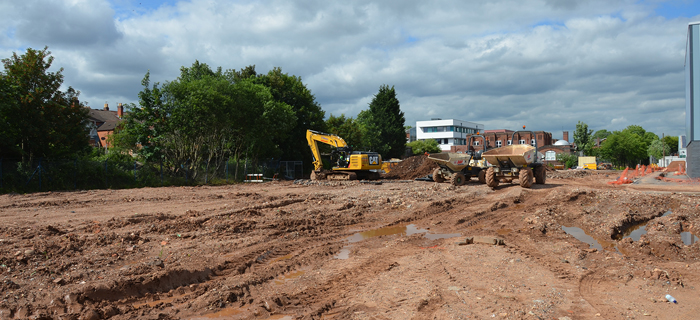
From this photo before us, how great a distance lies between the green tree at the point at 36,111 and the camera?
20172 mm

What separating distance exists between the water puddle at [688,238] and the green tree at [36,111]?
81.9ft

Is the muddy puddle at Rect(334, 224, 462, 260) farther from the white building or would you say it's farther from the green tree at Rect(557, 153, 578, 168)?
the white building

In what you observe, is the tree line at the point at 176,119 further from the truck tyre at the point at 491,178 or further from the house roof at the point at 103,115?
the house roof at the point at 103,115

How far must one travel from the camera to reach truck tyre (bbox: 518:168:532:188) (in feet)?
63.1

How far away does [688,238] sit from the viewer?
9.66 m

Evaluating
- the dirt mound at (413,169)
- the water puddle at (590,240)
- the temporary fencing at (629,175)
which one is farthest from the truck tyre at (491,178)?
the dirt mound at (413,169)

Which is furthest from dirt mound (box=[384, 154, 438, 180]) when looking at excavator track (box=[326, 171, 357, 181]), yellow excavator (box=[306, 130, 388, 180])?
excavator track (box=[326, 171, 357, 181])

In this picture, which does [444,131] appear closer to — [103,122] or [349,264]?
[103,122]

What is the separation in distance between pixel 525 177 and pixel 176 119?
2015 cm

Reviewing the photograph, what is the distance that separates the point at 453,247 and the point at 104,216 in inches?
410

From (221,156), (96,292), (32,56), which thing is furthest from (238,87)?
(96,292)

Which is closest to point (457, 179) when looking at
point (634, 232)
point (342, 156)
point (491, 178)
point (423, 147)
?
point (491, 178)

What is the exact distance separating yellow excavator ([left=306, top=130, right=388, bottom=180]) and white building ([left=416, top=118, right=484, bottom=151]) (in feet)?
226

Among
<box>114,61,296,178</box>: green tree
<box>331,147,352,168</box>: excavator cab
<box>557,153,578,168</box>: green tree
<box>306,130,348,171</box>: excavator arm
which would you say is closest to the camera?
<box>114,61,296,178</box>: green tree
